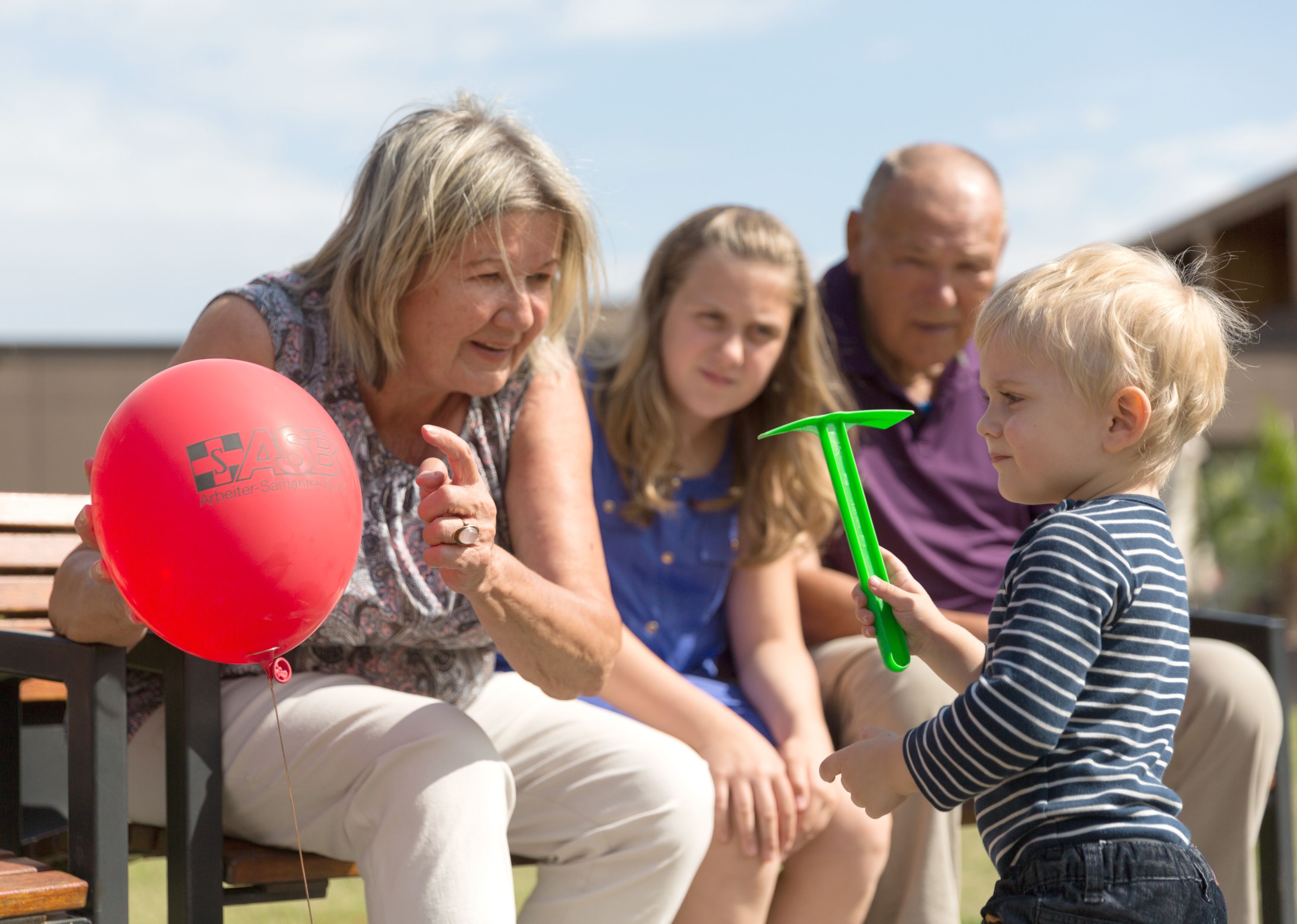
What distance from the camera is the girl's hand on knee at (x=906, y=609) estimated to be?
1613mm

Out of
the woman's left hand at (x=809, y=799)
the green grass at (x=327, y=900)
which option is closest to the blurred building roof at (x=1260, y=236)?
the green grass at (x=327, y=900)

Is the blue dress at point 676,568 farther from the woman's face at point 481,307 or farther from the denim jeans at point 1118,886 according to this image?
the denim jeans at point 1118,886

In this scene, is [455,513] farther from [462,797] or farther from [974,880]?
[974,880]

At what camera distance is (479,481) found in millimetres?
1731

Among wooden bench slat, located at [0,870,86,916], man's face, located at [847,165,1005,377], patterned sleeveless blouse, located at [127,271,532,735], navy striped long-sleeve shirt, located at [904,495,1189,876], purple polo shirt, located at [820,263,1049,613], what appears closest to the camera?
navy striped long-sleeve shirt, located at [904,495,1189,876]

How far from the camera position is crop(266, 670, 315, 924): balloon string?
71.2 inches

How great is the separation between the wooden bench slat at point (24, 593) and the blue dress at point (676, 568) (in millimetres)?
1087

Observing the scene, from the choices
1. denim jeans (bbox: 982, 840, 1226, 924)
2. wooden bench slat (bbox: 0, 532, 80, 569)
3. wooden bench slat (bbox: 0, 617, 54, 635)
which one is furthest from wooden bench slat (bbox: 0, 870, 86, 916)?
denim jeans (bbox: 982, 840, 1226, 924)

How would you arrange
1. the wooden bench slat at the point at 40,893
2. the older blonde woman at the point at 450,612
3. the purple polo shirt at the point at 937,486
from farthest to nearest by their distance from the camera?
the purple polo shirt at the point at 937,486 < the older blonde woman at the point at 450,612 < the wooden bench slat at the point at 40,893

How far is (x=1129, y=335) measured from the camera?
5.11ft

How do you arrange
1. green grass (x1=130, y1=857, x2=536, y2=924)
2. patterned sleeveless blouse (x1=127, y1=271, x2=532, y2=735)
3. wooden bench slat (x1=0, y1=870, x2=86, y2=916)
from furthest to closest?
green grass (x1=130, y1=857, x2=536, y2=924), patterned sleeveless blouse (x1=127, y1=271, x2=532, y2=735), wooden bench slat (x1=0, y1=870, x2=86, y2=916)

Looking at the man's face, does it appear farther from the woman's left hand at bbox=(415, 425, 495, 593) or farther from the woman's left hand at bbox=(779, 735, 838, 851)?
the woman's left hand at bbox=(415, 425, 495, 593)

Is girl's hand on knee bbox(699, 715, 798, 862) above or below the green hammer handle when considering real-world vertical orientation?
below

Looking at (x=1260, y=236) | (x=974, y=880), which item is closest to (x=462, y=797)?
(x=974, y=880)
